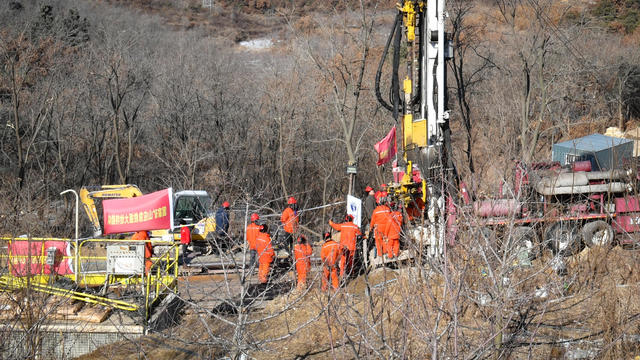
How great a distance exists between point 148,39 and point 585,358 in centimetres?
5981

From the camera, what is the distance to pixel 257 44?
85.4 metres

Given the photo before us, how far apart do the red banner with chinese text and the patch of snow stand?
7065 cm

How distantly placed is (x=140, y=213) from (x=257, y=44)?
243ft

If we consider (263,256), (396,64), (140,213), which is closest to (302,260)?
(263,256)

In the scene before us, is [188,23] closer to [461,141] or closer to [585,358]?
[461,141]

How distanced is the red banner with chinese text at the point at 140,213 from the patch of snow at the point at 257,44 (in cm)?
7065

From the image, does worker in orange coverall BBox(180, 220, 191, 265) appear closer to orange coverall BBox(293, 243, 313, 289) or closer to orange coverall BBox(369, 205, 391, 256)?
orange coverall BBox(293, 243, 313, 289)

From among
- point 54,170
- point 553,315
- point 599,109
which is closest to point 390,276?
point 553,315

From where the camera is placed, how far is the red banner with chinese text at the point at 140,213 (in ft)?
45.0

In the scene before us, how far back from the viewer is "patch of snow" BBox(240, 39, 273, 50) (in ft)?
273

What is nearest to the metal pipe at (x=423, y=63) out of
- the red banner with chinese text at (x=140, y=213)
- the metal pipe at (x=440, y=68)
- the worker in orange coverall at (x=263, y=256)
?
the metal pipe at (x=440, y=68)

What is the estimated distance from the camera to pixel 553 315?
11.3 m

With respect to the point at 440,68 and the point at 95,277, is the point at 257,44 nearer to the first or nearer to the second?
the point at 440,68

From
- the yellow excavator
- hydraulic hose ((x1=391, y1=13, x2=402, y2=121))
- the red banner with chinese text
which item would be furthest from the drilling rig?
the yellow excavator
